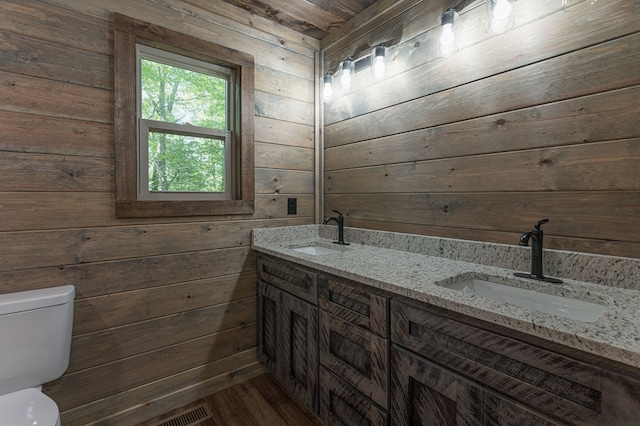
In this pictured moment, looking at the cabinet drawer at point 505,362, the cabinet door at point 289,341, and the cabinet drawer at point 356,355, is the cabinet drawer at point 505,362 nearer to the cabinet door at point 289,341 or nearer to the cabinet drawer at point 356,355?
the cabinet drawer at point 356,355

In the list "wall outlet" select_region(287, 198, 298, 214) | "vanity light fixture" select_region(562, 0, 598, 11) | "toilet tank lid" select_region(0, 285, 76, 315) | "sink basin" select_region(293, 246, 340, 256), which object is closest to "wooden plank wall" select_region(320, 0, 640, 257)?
"vanity light fixture" select_region(562, 0, 598, 11)

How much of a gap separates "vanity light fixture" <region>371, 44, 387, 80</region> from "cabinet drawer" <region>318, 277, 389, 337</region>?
1.21 meters

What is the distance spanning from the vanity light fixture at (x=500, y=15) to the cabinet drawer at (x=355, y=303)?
123 cm

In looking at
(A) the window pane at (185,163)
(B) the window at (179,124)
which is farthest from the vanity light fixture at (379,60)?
(A) the window pane at (185,163)

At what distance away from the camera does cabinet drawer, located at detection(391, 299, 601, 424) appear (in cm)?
73

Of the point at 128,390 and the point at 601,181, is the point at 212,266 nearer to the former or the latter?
the point at 128,390

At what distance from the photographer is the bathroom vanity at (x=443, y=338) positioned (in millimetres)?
733

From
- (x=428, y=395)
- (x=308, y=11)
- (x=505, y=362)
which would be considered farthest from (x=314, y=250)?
(x=308, y=11)

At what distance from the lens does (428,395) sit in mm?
1043

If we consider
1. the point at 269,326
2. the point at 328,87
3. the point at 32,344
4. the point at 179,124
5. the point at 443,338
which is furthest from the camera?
the point at 328,87

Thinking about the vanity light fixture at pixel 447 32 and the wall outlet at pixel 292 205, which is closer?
the vanity light fixture at pixel 447 32

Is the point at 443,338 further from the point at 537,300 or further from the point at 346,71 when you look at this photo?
the point at 346,71

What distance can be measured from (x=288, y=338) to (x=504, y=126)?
4.92 feet

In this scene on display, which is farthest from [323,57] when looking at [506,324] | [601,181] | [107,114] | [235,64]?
[506,324]
